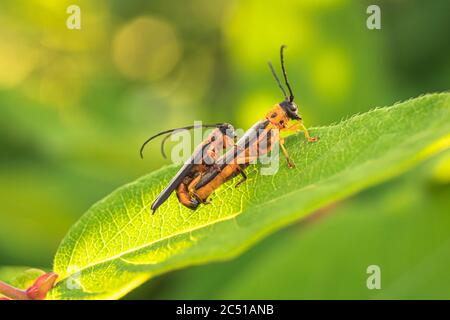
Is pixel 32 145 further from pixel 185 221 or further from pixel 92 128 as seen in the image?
pixel 185 221

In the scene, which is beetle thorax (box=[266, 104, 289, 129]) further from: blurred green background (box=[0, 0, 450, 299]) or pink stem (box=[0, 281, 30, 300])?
pink stem (box=[0, 281, 30, 300])

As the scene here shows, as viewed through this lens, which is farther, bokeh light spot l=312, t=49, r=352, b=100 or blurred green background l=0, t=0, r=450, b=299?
bokeh light spot l=312, t=49, r=352, b=100

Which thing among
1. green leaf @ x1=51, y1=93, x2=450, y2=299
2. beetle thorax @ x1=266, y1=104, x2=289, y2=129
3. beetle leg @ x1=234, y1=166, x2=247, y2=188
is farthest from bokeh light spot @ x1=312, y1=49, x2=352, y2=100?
beetle leg @ x1=234, y1=166, x2=247, y2=188

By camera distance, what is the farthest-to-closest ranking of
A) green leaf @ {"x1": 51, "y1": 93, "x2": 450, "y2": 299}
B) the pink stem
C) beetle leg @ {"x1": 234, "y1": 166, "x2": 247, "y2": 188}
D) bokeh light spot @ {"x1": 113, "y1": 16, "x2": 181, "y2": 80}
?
bokeh light spot @ {"x1": 113, "y1": 16, "x2": 181, "y2": 80}
beetle leg @ {"x1": 234, "y1": 166, "x2": 247, "y2": 188}
the pink stem
green leaf @ {"x1": 51, "y1": 93, "x2": 450, "y2": 299}

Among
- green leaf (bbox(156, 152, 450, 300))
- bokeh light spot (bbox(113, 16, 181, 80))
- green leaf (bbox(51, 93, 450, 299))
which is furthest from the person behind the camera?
bokeh light spot (bbox(113, 16, 181, 80))

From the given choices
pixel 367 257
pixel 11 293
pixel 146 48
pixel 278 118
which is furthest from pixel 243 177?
pixel 146 48

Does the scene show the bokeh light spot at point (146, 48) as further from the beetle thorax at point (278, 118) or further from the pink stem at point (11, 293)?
the pink stem at point (11, 293)
